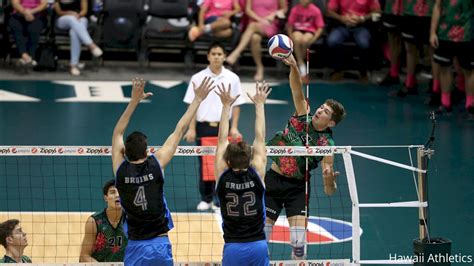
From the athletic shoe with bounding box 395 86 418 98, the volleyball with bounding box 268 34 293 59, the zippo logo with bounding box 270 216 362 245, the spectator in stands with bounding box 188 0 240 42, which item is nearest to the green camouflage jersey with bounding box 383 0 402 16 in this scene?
the athletic shoe with bounding box 395 86 418 98

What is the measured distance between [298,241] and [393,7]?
38.0 ft

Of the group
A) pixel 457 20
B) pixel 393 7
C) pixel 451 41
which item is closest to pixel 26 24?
pixel 393 7

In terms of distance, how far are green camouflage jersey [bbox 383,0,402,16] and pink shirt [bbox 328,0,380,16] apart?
19 cm

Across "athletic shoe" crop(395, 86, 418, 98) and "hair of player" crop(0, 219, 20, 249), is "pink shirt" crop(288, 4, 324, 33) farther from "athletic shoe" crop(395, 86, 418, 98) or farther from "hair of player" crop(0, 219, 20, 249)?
"hair of player" crop(0, 219, 20, 249)

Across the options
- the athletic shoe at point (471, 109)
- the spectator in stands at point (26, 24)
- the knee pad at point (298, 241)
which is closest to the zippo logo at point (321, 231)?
the knee pad at point (298, 241)

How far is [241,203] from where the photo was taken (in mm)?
9359

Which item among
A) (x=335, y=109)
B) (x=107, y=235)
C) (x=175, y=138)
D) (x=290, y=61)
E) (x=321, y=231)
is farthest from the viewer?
(x=321, y=231)

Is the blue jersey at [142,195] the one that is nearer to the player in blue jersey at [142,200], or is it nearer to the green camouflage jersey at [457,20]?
the player in blue jersey at [142,200]

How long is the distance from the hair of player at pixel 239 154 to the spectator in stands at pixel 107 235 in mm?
1516

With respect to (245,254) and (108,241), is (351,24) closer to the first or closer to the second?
(108,241)

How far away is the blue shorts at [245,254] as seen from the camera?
932 cm

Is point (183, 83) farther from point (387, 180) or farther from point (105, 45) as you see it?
point (387, 180)

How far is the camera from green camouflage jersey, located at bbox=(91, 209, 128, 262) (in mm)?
10320

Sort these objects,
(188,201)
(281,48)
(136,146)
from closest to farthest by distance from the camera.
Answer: (136,146) < (281,48) < (188,201)
